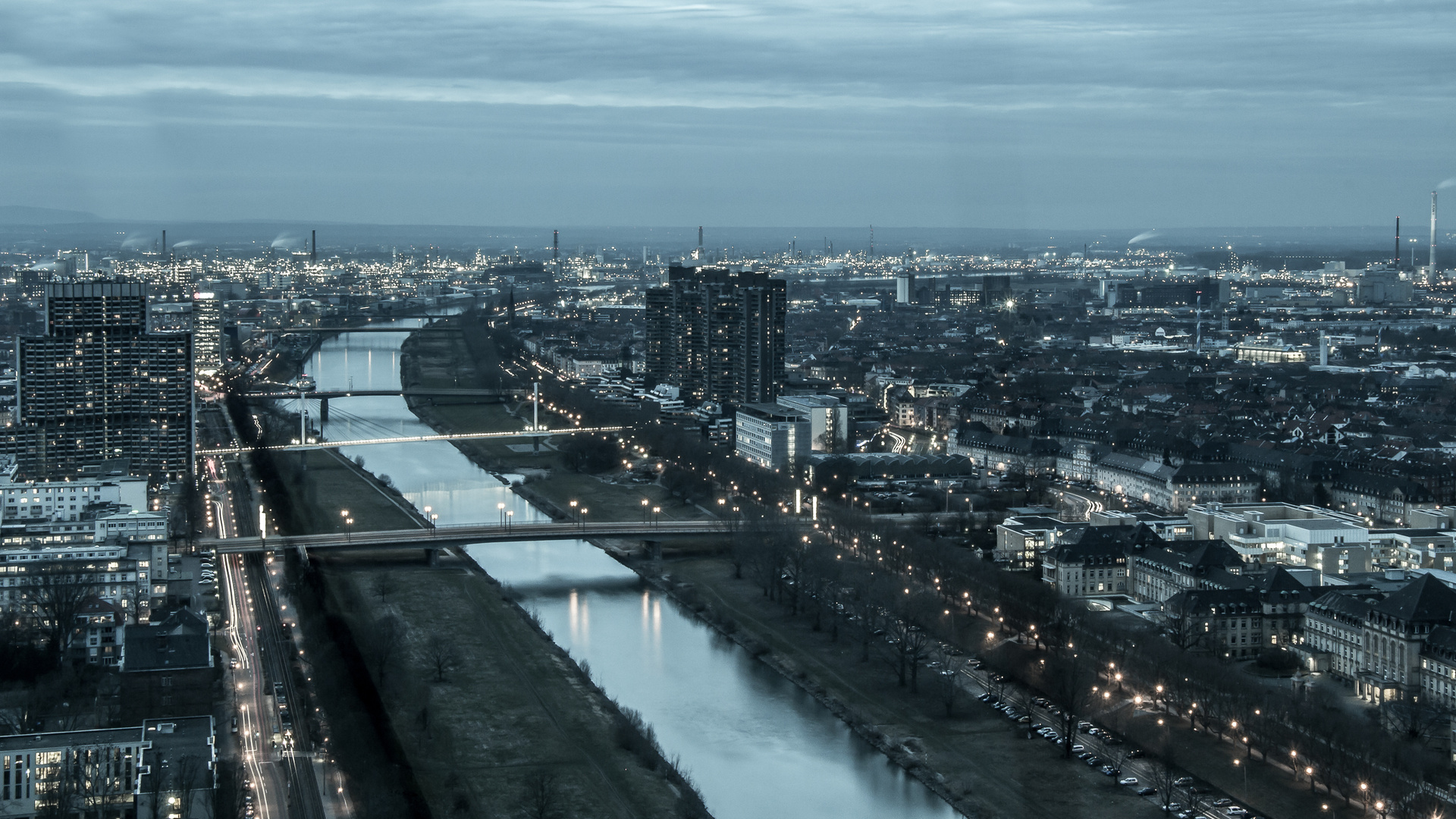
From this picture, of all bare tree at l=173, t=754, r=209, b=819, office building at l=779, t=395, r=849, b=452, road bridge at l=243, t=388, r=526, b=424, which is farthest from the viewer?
road bridge at l=243, t=388, r=526, b=424

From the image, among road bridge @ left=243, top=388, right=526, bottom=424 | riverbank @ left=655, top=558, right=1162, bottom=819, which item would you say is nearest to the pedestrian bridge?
riverbank @ left=655, top=558, right=1162, bottom=819

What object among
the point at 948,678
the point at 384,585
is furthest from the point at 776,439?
Result: the point at 948,678

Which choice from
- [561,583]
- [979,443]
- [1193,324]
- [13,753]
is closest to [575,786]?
[13,753]

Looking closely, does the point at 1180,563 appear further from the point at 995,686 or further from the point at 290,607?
the point at 290,607

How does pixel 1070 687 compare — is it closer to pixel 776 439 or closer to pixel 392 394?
pixel 776 439

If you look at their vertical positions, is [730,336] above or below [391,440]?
above

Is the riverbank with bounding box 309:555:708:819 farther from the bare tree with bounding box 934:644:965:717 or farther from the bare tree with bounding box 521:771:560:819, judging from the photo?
the bare tree with bounding box 934:644:965:717

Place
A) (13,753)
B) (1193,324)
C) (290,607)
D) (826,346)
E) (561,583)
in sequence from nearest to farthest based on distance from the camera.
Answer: (13,753), (290,607), (561,583), (826,346), (1193,324)
